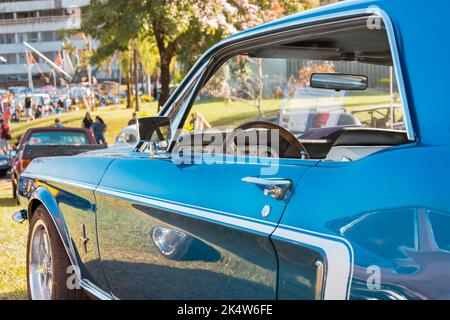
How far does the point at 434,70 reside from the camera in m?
1.67

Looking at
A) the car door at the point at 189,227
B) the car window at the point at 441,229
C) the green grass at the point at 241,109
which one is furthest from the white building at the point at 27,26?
the car window at the point at 441,229

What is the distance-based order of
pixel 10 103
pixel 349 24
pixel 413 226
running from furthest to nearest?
pixel 10 103
pixel 349 24
pixel 413 226

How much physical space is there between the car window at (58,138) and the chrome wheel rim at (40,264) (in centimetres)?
771

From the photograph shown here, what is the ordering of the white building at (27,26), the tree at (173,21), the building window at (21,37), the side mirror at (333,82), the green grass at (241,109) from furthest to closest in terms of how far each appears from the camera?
1. the building window at (21,37)
2. the white building at (27,26)
3. the tree at (173,21)
4. the green grass at (241,109)
5. the side mirror at (333,82)

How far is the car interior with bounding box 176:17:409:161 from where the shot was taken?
261 centimetres

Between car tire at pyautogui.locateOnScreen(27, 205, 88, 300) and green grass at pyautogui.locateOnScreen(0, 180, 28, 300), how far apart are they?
2.39 feet

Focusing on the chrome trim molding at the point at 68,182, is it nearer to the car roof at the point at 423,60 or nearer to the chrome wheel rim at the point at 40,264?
the chrome wheel rim at the point at 40,264

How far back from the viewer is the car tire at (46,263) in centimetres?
344

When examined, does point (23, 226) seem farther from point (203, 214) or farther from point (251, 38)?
point (203, 214)

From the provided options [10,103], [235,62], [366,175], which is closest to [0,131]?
[10,103]

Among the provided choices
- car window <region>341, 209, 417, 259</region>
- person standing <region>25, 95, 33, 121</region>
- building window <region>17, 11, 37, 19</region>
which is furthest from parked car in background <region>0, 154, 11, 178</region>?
building window <region>17, 11, 37, 19</region>

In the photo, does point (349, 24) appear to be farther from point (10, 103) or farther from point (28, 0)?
point (28, 0)

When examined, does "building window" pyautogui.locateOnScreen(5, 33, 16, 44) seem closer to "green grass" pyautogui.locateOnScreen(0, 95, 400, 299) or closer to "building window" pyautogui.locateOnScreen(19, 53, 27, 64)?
"building window" pyautogui.locateOnScreen(19, 53, 27, 64)
